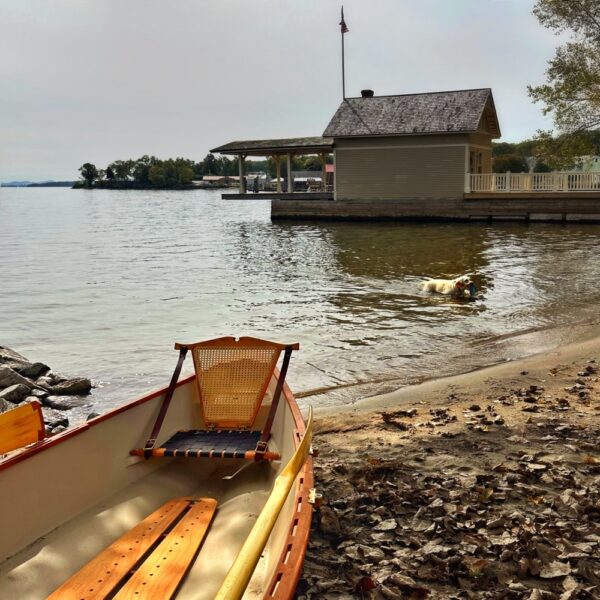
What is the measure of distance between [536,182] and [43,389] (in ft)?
96.5

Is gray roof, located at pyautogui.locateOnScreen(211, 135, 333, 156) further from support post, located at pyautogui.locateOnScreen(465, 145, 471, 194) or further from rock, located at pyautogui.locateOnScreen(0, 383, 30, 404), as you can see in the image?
rock, located at pyautogui.locateOnScreen(0, 383, 30, 404)

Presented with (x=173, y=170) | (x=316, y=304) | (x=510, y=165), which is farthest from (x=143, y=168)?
(x=316, y=304)

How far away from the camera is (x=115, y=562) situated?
3236mm

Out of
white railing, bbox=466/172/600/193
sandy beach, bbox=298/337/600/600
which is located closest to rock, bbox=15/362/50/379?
sandy beach, bbox=298/337/600/600

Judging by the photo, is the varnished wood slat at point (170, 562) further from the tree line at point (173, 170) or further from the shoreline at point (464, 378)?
the tree line at point (173, 170)

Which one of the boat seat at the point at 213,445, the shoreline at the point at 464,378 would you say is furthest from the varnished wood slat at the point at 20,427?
the shoreline at the point at 464,378

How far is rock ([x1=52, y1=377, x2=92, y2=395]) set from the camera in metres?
7.92

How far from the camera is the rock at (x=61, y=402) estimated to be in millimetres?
7449

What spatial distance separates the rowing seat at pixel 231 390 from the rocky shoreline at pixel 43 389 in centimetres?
222

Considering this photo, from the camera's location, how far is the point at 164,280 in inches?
732

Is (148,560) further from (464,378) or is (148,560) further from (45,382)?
(45,382)

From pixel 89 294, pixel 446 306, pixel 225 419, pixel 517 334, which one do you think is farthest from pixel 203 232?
pixel 225 419

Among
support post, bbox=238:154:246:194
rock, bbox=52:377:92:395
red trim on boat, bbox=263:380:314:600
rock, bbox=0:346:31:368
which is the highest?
support post, bbox=238:154:246:194

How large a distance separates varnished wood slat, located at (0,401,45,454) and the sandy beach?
1.65 metres
